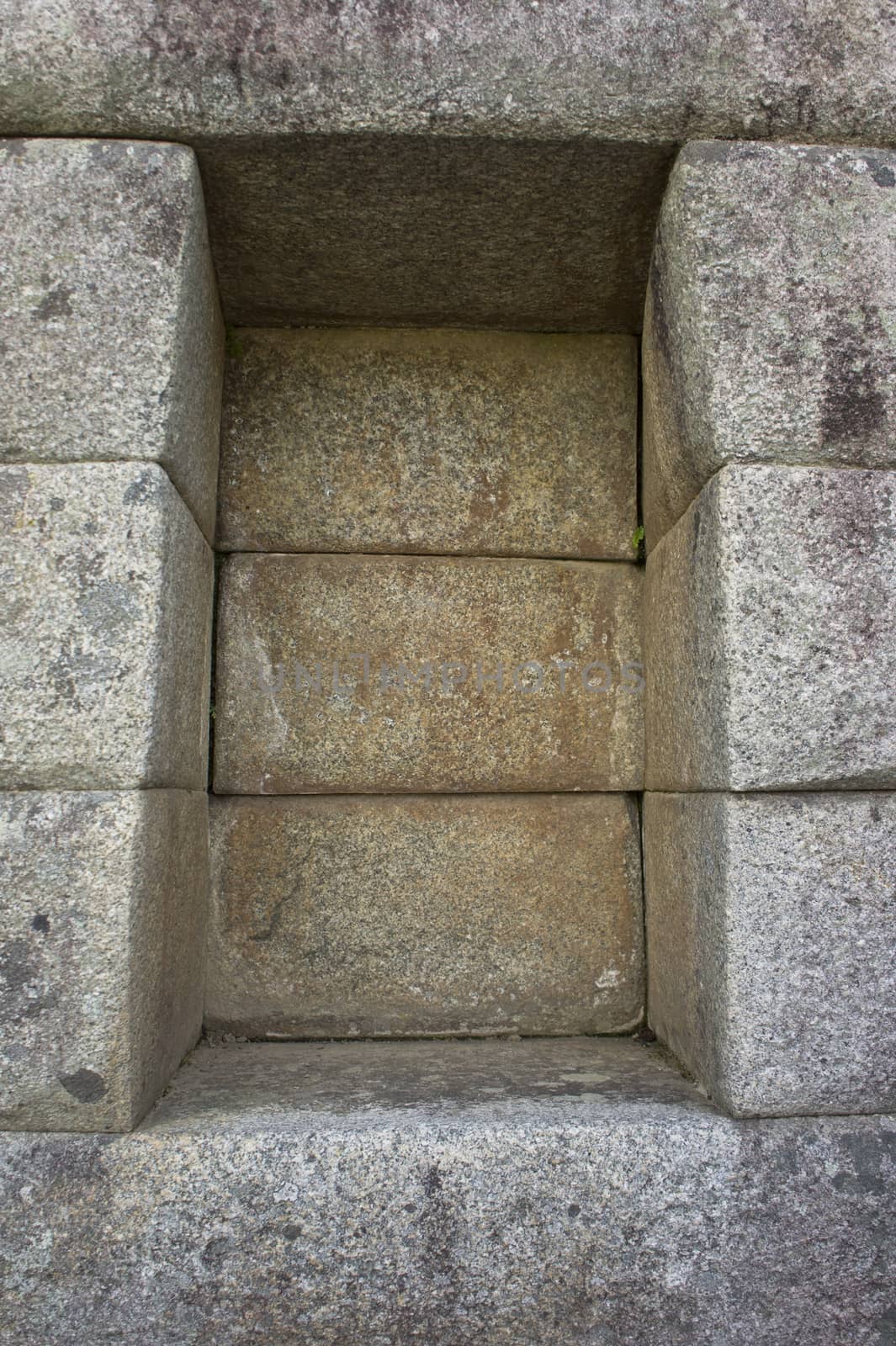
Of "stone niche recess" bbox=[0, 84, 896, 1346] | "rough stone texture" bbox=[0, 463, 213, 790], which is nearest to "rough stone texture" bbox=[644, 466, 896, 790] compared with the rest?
"stone niche recess" bbox=[0, 84, 896, 1346]

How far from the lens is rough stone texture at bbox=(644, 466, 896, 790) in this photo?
5.82 feet

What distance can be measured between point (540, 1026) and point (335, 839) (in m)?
0.68

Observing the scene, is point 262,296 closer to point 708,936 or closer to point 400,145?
point 400,145

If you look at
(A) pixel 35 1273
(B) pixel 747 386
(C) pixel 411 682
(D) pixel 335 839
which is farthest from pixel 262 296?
(A) pixel 35 1273

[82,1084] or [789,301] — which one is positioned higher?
[789,301]

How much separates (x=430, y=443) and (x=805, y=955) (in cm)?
147

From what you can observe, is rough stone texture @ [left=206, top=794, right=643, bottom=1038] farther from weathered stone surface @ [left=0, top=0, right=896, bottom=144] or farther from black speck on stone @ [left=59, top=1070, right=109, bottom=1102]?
weathered stone surface @ [left=0, top=0, right=896, bottom=144]

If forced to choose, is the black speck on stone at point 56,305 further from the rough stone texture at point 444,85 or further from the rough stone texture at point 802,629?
the rough stone texture at point 802,629

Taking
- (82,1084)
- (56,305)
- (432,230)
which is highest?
(432,230)

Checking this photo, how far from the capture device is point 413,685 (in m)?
2.36

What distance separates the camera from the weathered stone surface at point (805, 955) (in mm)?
1759

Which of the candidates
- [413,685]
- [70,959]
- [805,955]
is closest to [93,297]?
[413,685]

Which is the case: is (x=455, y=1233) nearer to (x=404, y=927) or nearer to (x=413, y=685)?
(x=404, y=927)

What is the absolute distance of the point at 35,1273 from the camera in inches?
65.6
